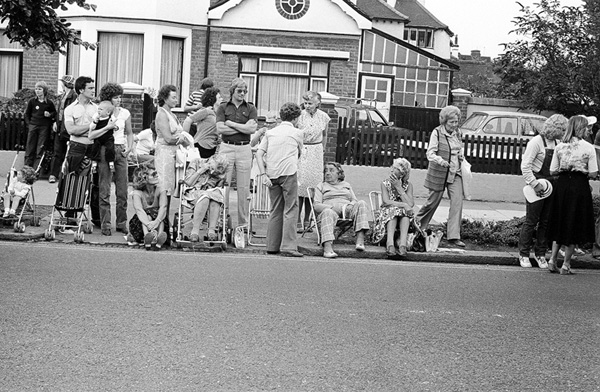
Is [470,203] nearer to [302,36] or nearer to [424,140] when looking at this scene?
[424,140]

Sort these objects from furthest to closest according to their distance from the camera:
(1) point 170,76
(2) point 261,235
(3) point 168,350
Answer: (1) point 170,76, (2) point 261,235, (3) point 168,350

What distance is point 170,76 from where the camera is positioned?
2431 centimetres

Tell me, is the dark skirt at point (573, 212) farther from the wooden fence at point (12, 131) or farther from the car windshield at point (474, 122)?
the car windshield at point (474, 122)

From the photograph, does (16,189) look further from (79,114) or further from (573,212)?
(573,212)

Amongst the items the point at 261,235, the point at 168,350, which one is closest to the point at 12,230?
the point at 261,235

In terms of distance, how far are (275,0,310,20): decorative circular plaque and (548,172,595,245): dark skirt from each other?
1421cm

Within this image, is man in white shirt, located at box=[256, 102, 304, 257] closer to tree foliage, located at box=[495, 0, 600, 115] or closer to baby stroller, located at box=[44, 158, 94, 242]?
baby stroller, located at box=[44, 158, 94, 242]

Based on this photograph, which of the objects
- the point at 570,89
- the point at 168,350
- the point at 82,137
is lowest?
the point at 168,350

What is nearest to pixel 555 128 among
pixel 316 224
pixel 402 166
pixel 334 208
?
pixel 402 166

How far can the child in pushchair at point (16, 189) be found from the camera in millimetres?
12359

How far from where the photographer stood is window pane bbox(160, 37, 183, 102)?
24172mm

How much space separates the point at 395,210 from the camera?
12266 mm

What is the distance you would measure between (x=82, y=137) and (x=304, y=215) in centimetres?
325

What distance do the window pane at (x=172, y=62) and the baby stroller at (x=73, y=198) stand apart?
39.3 ft
